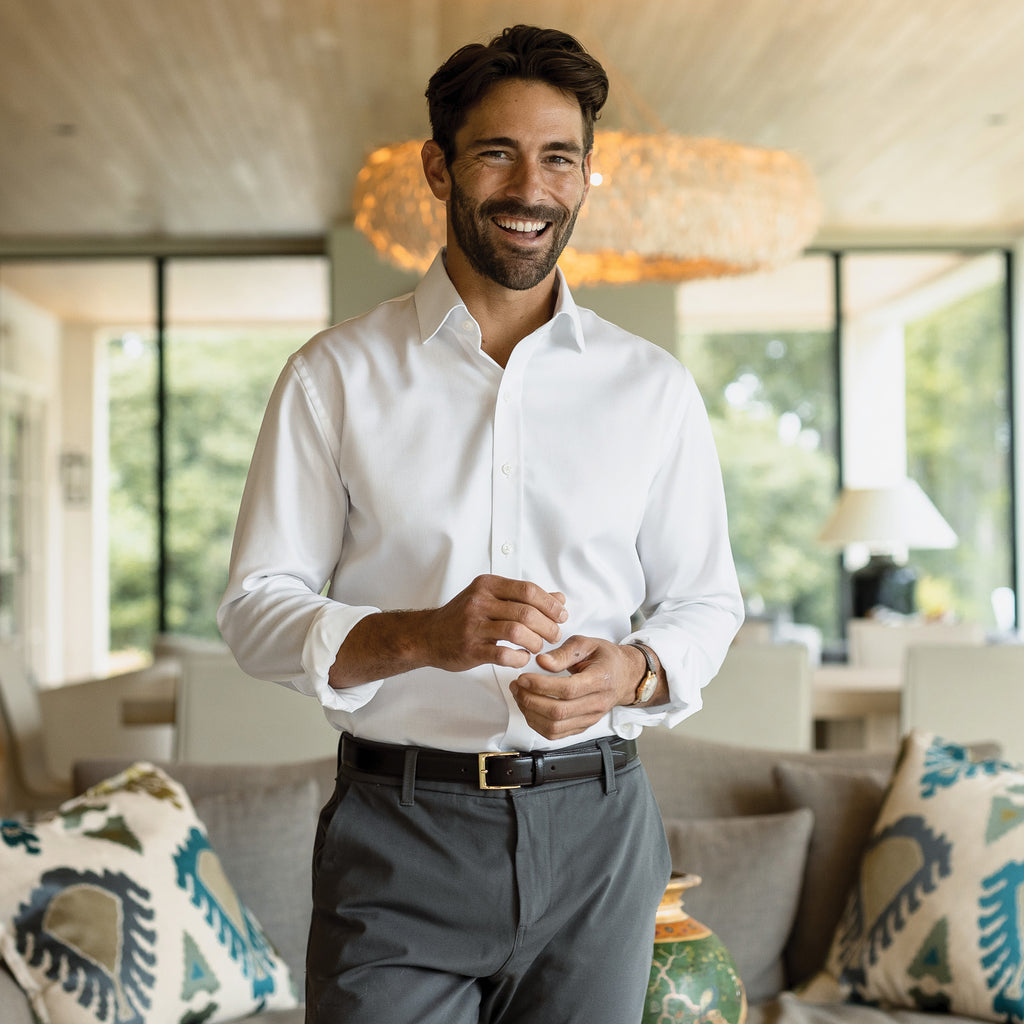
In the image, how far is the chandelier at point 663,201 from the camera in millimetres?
4102

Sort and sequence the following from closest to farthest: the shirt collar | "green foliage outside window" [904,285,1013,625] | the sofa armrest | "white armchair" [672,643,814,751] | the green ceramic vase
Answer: the shirt collar < the green ceramic vase < the sofa armrest < "white armchair" [672,643,814,751] < "green foliage outside window" [904,285,1013,625]

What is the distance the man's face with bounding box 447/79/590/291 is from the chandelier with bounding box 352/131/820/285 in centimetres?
277

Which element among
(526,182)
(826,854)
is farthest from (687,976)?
(526,182)

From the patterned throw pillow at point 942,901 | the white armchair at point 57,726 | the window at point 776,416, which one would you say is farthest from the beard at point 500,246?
the window at point 776,416

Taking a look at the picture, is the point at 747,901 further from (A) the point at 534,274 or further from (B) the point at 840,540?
(B) the point at 840,540

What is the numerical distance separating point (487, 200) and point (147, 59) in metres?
3.72

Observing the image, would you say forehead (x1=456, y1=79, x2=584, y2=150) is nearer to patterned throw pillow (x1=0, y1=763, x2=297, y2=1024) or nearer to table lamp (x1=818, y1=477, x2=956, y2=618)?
patterned throw pillow (x1=0, y1=763, x2=297, y2=1024)

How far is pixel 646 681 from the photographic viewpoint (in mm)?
1194

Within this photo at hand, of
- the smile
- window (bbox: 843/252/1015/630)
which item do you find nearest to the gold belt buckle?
the smile

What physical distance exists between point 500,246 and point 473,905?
65 centimetres

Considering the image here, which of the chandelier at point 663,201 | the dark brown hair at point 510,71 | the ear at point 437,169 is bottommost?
the ear at point 437,169

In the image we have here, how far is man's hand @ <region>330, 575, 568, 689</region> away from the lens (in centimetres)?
105

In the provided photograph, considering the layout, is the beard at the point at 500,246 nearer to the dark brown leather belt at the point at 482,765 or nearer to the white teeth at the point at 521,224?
the white teeth at the point at 521,224

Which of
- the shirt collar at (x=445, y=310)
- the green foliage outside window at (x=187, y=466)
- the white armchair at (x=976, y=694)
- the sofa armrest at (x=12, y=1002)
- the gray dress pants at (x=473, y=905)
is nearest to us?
the gray dress pants at (x=473, y=905)
